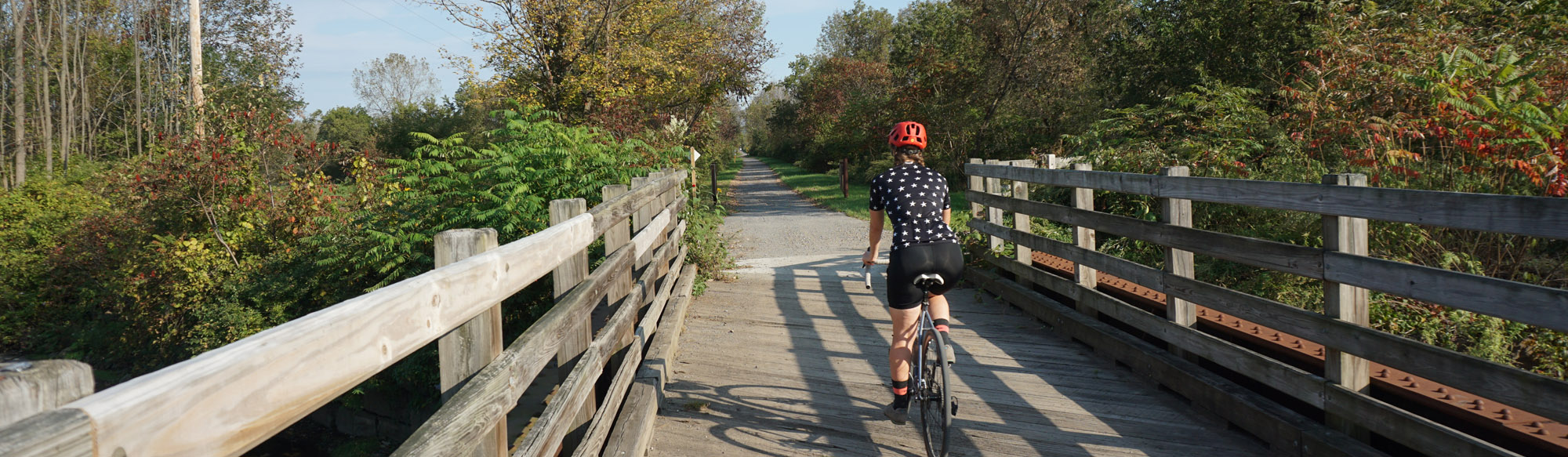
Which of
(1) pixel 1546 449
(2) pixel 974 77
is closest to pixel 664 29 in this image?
(2) pixel 974 77

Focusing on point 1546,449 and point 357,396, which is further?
point 357,396

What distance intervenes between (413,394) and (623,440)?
4.84 metres

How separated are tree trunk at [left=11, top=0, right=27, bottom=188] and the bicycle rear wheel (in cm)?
2401

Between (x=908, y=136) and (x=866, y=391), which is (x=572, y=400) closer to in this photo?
(x=908, y=136)

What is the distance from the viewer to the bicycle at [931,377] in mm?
4391

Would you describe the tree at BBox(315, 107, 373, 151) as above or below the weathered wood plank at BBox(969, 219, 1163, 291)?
above

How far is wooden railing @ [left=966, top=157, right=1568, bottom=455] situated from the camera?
3285mm

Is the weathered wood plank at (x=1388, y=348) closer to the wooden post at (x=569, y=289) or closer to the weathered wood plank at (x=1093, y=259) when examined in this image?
the weathered wood plank at (x=1093, y=259)

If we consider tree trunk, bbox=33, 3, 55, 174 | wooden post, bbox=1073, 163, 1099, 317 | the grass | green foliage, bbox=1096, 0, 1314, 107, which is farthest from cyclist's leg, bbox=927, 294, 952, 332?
tree trunk, bbox=33, 3, 55, 174

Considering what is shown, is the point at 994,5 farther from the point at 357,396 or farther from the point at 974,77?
the point at 357,396

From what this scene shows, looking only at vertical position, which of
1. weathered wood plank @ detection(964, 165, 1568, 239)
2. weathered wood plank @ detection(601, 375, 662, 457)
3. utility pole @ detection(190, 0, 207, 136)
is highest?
utility pole @ detection(190, 0, 207, 136)

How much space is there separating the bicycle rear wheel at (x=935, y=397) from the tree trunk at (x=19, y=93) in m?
24.0

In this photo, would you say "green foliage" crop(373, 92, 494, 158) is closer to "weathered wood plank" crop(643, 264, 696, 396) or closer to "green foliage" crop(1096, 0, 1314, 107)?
"green foliage" crop(1096, 0, 1314, 107)

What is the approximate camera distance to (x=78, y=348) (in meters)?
12.6
